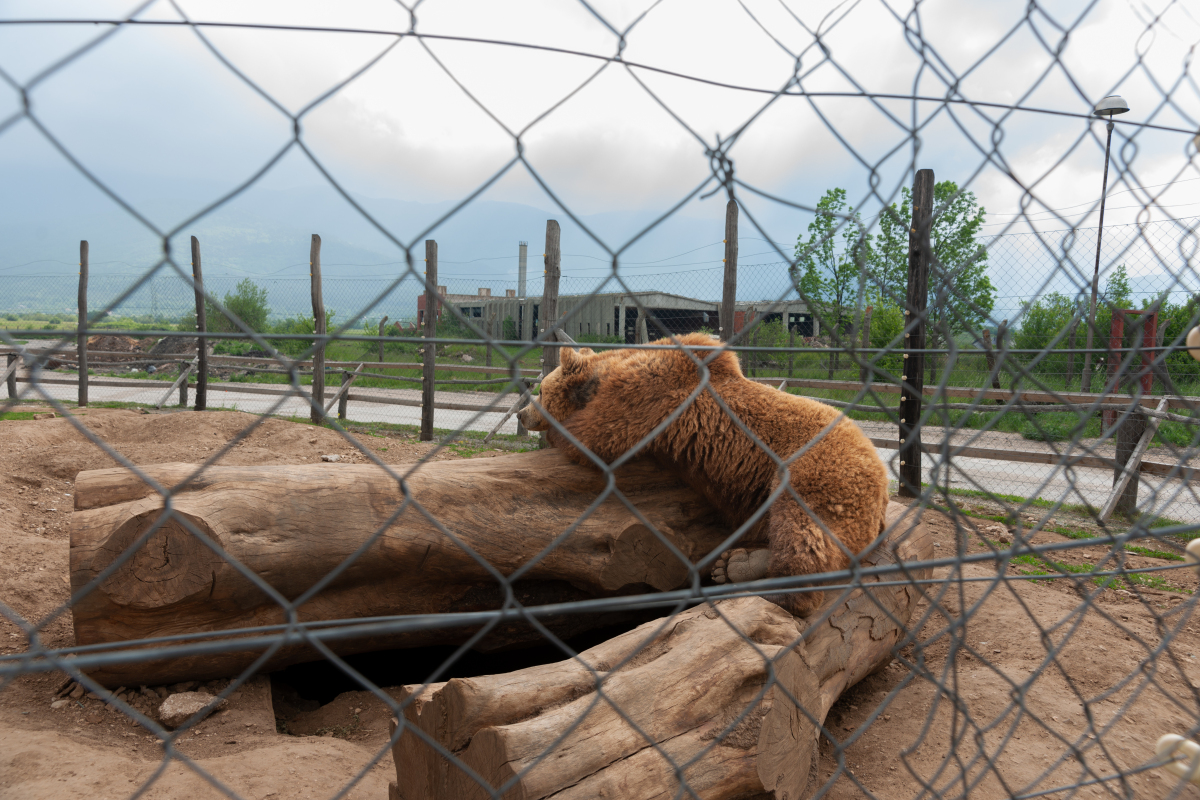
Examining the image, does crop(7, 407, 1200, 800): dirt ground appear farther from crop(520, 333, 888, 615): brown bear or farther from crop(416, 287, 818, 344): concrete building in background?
crop(416, 287, 818, 344): concrete building in background

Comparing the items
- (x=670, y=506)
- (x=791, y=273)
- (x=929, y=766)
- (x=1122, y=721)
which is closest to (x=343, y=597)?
(x=670, y=506)

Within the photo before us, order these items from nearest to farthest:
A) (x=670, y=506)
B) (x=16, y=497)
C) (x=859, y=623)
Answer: (x=859, y=623) → (x=670, y=506) → (x=16, y=497)

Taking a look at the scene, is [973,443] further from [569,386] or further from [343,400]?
[343,400]

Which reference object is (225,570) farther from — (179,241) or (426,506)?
(179,241)

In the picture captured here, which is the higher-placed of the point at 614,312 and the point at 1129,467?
the point at 614,312

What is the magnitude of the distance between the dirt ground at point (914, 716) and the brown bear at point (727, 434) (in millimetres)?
468

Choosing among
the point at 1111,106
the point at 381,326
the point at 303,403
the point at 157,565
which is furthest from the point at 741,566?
the point at 303,403

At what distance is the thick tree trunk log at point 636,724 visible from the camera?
146 cm

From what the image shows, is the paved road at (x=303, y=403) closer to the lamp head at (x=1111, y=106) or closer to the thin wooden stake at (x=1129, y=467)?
the thin wooden stake at (x=1129, y=467)

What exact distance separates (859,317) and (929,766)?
175 centimetres

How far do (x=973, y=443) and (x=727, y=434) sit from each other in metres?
1.03

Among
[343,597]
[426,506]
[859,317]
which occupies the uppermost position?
[859,317]

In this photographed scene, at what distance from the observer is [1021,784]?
2.05m

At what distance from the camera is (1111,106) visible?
4.96 ft
